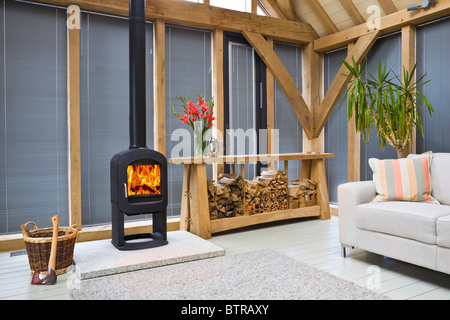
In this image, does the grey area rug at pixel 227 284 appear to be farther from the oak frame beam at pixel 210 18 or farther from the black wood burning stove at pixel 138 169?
the oak frame beam at pixel 210 18

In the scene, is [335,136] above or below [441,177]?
above

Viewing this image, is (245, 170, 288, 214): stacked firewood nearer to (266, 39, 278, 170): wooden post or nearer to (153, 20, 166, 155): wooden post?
(266, 39, 278, 170): wooden post

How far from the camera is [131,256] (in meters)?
2.91

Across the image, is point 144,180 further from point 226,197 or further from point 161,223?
point 226,197

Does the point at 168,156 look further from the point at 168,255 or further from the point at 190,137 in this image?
the point at 168,255

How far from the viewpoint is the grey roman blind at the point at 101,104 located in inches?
153

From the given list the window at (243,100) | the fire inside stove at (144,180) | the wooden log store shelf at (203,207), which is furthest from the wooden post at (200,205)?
the window at (243,100)

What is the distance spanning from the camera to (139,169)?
3104mm

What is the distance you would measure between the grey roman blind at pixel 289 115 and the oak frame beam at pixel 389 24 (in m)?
0.35

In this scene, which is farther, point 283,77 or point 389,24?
point 283,77

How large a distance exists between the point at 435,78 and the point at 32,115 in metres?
4.13

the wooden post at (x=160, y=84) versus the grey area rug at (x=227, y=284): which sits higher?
the wooden post at (x=160, y=84)

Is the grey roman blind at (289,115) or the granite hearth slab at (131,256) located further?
the grey roman blind at (289,115)

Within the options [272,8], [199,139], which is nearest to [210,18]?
[272,8]
